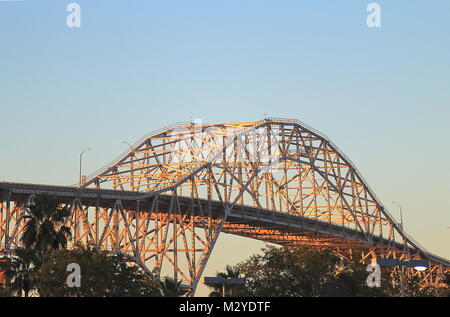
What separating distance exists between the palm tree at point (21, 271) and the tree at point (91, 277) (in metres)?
1.21

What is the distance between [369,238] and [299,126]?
32.6 meters

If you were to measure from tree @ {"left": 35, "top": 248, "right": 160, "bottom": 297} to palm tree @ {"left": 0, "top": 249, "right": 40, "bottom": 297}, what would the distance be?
1209 mm

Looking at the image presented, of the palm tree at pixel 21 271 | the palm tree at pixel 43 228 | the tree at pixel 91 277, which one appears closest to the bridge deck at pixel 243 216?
the tree at pixel 91 277

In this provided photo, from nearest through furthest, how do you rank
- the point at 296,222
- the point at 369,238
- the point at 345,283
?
the point at 345,283
the point at 296,222
the point at 369,238

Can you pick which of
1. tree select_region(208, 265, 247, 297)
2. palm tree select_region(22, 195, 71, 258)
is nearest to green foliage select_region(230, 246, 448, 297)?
tree select_region(208, 265, 247, 297)

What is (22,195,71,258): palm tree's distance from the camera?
82875mm

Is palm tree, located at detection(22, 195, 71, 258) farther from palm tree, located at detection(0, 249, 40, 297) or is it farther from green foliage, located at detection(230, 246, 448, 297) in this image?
green foliage, located at detection(230, 246, 448, 297)

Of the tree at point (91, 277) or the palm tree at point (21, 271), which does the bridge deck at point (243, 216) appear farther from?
the palm tree at point (21, 271)

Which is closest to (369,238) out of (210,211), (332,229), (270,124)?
(332,229)

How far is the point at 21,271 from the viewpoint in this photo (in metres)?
78.9

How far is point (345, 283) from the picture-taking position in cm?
11738

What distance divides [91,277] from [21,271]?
38.1 ft

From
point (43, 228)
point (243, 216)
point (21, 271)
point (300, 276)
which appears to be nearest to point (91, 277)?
point (43, 228)
